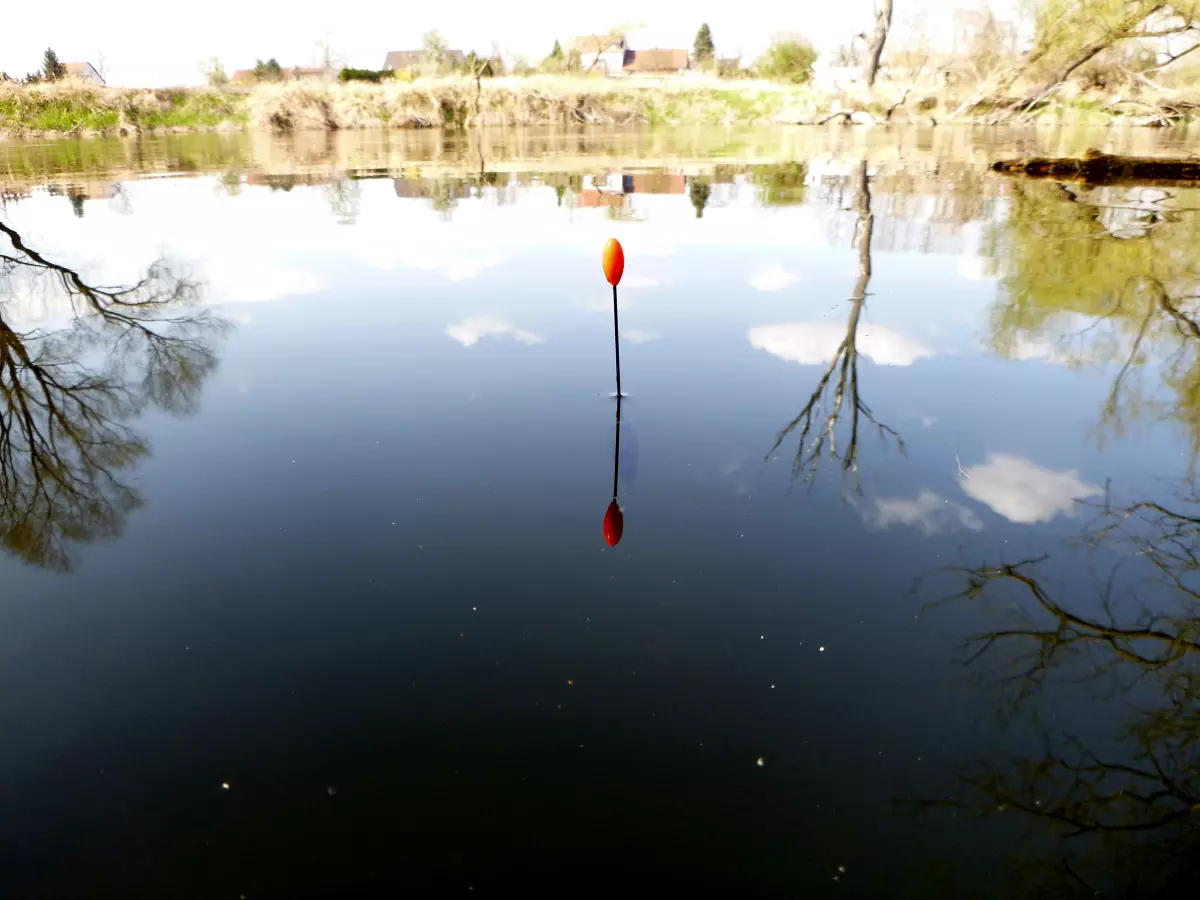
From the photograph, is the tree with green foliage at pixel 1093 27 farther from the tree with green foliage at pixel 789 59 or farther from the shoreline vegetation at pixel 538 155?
the tree with green foliage at pixel 789 59

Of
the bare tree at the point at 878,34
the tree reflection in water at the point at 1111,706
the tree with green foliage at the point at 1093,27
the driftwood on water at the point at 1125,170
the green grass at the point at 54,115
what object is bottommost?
the tree reflection in water at the point at 1111,706

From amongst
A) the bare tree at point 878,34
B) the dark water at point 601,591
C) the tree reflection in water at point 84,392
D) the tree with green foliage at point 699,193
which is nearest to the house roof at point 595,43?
the bare tree at point 878,34

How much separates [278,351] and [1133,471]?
7.83 meters

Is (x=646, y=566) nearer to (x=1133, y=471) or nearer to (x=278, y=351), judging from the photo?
(x=1133, y=471)

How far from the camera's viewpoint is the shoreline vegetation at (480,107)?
36.1 metres

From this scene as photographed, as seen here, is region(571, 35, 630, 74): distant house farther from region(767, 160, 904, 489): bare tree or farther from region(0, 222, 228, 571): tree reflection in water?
region(767, 160, 904, 489): bare tree

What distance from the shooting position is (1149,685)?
3590mm

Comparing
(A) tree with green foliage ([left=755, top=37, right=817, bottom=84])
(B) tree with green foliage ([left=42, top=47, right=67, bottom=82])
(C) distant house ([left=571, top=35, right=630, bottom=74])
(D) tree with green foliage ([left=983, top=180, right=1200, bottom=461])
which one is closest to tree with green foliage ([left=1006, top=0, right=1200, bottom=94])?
(D) tree with green foliage ([left=983, top=180, right=1200, bottom=461])

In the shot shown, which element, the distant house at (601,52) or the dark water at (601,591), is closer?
the dark water at (601,591)

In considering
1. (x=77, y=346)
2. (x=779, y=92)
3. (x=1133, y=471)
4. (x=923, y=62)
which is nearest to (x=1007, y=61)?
(x=923, y=62)

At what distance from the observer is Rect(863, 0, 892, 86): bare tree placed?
111 feet

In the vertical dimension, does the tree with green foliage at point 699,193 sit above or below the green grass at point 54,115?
below

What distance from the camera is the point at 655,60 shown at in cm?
8825

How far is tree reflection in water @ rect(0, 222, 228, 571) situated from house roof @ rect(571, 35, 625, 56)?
5095 centimetres
